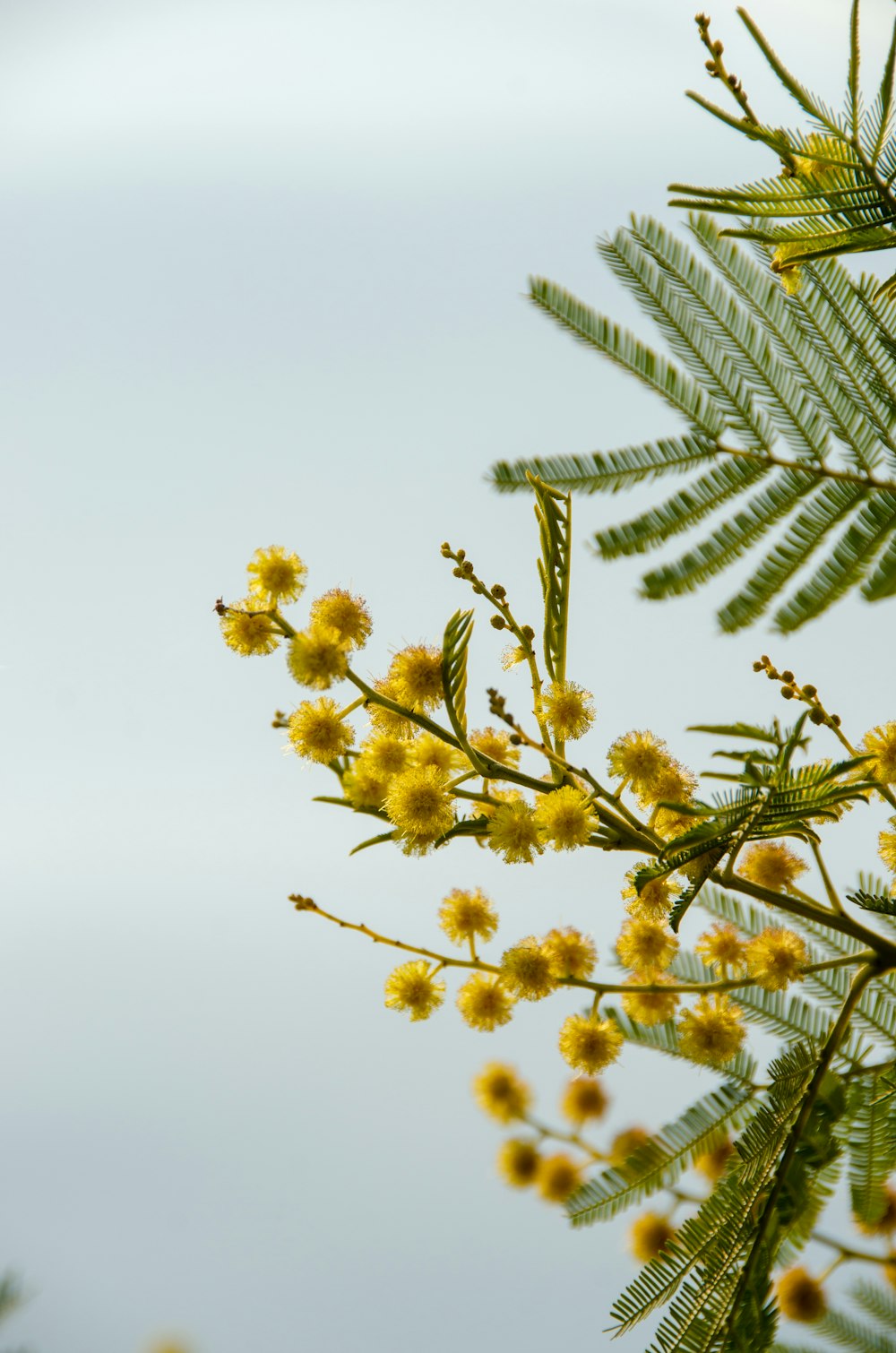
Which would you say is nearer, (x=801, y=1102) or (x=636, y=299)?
(x=801, y=1102)

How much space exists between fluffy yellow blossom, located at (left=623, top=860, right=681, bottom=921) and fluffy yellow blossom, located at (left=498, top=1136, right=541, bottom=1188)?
1515 millimetres

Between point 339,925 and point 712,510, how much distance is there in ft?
3.55

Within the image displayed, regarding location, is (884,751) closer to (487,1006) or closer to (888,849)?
(888,849)

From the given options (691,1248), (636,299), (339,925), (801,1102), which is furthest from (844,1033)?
(636,299)

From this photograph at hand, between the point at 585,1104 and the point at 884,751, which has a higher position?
the point at 884,751

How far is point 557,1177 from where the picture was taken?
9.96 ft

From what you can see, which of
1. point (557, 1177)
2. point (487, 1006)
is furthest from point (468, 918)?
point (557, 1177)

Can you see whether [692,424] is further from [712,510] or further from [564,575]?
[564,575]

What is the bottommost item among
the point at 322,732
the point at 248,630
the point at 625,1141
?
the point at 625,1141

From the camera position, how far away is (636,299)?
2.21m

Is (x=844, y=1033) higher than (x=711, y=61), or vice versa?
(x=711, y=61)

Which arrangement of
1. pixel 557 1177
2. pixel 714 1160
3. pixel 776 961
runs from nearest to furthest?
1. pixel 776 961
2. pixel 714 1160
3. pixel 557 1177

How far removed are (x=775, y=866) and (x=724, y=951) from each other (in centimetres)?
20

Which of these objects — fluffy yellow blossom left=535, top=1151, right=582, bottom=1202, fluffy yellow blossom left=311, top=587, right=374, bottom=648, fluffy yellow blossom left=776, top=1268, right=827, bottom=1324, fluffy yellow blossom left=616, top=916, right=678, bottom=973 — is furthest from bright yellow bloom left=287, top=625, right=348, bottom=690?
fluffy yellow blossom left=776, top=1268, right=827, bottom=1324
